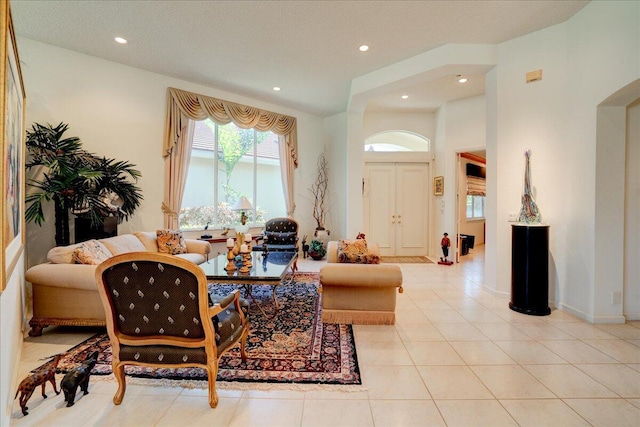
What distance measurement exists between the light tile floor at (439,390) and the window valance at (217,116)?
355 cm

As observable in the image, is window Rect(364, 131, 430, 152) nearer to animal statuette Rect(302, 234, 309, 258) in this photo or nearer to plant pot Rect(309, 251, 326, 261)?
animal statuette Rect(302, 234, 309, 258)

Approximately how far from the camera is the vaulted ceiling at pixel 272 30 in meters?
3.31

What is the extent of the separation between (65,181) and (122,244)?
1.01 m

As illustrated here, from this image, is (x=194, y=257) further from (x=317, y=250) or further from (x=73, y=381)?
(x=317, y=250)

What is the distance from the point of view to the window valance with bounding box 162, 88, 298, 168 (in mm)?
5141

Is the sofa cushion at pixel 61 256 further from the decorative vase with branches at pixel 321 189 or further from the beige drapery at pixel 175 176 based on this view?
the decorative vase with branches at pixel 321 189

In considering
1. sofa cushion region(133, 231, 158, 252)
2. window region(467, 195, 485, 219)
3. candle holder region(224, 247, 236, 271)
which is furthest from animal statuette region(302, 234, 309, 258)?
window region(467, 195, 485, 219)

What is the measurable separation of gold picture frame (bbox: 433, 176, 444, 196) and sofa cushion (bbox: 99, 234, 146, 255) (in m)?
6.19

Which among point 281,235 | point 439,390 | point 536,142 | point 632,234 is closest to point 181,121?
point 281,235

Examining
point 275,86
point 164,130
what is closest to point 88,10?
point 164,130

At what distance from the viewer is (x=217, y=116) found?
5688mm

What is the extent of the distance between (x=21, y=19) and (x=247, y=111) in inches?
133

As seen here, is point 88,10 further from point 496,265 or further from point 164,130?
point 496,265

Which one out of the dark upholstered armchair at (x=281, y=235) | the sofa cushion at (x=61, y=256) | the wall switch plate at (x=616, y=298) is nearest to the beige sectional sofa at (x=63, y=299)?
the sofa cushion at (x=61, y=256)
